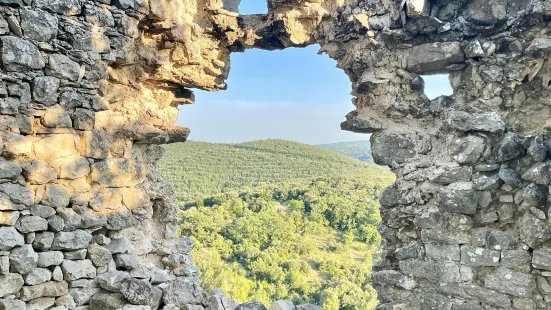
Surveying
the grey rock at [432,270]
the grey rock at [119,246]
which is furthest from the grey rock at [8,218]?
the grey rock at [432,270]

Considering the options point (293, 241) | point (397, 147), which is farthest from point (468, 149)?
point (293, 241)

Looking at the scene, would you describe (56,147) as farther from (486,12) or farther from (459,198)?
(486,12)

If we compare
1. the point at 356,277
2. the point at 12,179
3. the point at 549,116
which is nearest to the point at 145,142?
the point at 12,179

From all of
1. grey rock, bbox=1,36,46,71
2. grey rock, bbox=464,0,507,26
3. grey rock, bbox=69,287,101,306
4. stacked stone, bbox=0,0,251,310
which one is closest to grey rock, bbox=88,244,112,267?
stacked stone, bbox=0,0,251,310

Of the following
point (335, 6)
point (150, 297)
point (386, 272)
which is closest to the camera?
point (150, 297)

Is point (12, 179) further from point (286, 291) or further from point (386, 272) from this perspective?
point (286, 291)

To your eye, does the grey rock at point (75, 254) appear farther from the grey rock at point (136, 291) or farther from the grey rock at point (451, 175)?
the grey rock at point (451, 175)
